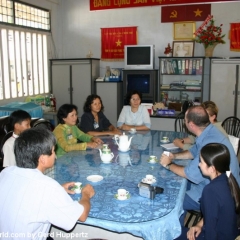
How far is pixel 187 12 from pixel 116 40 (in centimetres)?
168

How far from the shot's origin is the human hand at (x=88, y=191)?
1.67 metres

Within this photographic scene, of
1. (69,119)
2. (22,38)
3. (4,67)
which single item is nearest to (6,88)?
(4,67)

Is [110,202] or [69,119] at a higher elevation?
[69,119]

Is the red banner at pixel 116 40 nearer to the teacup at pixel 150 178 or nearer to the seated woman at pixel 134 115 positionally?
the seated woman at pixel 134 115

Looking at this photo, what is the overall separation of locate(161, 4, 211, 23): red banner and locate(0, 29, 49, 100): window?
112 inches

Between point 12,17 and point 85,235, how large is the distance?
5.10 metres

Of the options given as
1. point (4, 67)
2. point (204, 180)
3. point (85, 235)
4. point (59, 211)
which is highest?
point (4, 67)

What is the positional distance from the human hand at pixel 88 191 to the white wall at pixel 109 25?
5.43 meters

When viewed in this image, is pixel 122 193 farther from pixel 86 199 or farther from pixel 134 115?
pixel 134 115

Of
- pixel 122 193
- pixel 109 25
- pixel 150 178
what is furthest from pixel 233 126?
pixel 109 25

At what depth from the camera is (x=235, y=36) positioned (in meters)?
6.24

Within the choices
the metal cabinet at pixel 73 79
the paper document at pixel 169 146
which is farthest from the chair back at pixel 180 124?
the metal cabinet at pixel 73 79

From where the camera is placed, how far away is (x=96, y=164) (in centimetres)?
228

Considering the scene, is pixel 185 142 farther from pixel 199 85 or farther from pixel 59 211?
pixel 199 85
